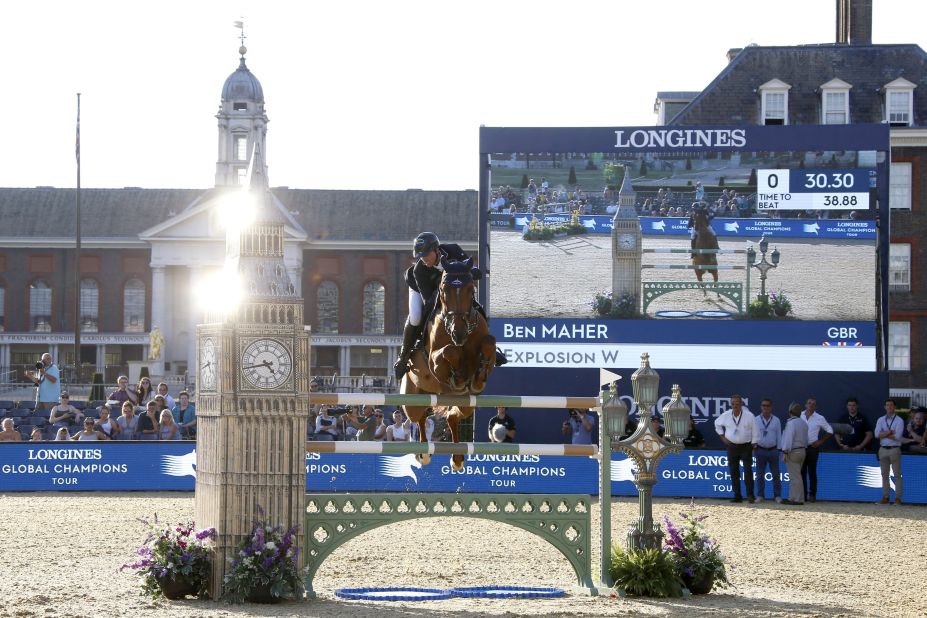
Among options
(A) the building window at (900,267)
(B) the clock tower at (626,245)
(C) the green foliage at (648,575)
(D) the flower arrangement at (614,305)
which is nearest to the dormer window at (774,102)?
(A) the building window at (900,267)

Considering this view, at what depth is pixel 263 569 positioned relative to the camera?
10.7m

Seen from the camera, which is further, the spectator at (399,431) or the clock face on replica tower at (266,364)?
the spectator at (399,431)

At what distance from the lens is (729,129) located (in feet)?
81.7

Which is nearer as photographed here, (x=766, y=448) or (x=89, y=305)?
(x=766, y=448)

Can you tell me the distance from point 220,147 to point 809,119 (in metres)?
35.3

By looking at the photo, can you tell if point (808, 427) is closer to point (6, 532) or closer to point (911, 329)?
point (6, 532)

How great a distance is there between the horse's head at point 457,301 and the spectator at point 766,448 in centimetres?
1039

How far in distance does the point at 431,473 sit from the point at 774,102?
24.8m

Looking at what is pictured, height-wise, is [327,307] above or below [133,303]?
below

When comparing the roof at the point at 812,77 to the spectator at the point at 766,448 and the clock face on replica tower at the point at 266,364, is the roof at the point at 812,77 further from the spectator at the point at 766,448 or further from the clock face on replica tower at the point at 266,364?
the clock face on replica tower at the point at 266,364

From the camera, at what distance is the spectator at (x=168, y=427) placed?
22.9 m

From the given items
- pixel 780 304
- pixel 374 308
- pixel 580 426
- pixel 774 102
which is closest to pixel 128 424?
pixel 580 426

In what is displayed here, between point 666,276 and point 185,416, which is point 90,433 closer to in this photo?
point 185,416

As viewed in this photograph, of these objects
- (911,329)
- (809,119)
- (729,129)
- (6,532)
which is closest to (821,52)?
(809,119)
